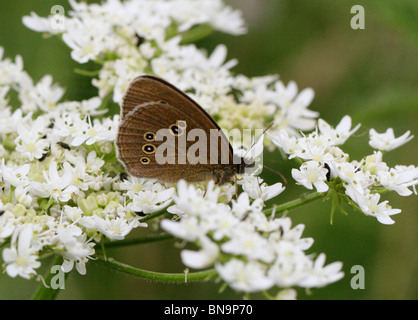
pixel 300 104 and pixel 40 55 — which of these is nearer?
pixel 300 104

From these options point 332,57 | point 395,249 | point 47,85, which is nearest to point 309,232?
point 395,249

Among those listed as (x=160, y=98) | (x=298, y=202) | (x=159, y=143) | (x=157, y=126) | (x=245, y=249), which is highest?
(x=160, y=98)

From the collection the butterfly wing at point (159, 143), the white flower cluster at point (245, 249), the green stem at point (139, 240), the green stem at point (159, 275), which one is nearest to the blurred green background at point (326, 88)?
the butterfly wing at point (159, 143)

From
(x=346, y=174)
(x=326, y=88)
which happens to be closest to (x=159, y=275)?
(x=346, y=174)

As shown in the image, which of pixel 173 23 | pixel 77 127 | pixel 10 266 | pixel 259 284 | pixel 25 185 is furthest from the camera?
pixel 173 23

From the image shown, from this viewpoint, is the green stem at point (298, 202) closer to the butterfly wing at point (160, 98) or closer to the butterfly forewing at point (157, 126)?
the butterfly forewing at point (157, 126)

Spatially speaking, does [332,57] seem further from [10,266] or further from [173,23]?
[10,266]

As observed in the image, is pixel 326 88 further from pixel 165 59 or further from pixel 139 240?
pixel 139 240

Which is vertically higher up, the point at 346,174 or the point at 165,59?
the point at 165,59
